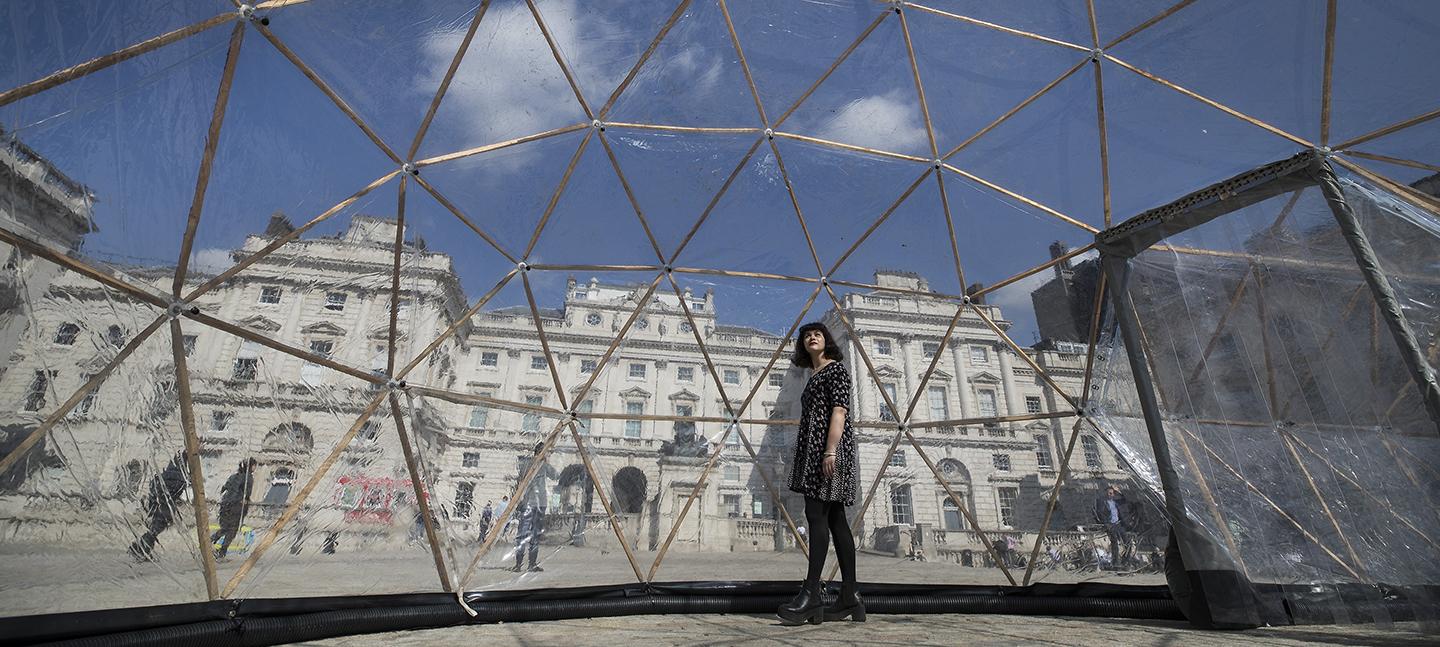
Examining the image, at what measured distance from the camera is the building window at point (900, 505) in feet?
25.3

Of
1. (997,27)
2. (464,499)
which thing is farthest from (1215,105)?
(464,499)

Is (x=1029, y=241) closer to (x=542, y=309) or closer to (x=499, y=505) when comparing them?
(x=542, y=309)

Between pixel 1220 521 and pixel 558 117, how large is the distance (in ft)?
21.5

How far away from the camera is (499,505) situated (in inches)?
229

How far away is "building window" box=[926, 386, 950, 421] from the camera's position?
25.0 ft

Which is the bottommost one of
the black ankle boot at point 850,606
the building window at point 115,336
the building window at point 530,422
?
the black ankle boot at point 850,606

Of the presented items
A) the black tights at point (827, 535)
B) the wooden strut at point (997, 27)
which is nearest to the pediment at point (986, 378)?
the wooden strut at point (997, 27)

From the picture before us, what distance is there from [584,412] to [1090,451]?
5.38 meters

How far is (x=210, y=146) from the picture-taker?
13.1 ft

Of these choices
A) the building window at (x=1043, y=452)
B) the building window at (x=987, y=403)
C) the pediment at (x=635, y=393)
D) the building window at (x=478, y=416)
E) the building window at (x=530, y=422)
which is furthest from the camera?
Result: the building window at (x=987, y=403)

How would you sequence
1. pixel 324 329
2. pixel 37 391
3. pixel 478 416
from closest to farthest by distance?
pixel 37 391
pixel 324 329
pixel 478 416

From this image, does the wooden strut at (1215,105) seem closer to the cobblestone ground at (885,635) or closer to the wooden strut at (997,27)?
the wooden strut at (997,27)

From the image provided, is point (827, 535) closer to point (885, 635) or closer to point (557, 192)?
point (885, 635)

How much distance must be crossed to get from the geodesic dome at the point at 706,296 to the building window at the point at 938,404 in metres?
0.05
